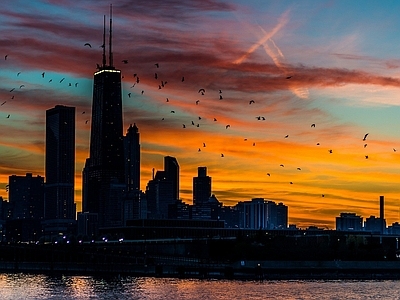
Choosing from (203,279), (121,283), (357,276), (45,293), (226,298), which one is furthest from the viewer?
(357,276)

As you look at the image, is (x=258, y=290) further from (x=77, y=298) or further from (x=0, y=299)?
(x=0, y=299)

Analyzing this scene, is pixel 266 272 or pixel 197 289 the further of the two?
pixel 266 272

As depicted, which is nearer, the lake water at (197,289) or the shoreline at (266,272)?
the lake water at (197,289)

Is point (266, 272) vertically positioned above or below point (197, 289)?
below

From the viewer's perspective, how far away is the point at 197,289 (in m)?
140

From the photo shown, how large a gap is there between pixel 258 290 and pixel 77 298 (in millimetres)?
28150

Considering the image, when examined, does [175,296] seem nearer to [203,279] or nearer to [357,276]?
[203,279]

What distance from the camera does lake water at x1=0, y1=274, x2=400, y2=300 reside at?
5059 inches

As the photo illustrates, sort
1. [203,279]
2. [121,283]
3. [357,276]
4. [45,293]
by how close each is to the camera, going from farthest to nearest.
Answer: [357,276] → [203,279] → [121,283] → [45,293]

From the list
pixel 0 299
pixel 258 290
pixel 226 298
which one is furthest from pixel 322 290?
pixel 0 299

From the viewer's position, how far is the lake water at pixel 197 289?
12850 cm

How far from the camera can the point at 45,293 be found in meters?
135

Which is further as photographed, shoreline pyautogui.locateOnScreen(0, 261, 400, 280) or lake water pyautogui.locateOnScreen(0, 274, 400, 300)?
shoreline pyautogui.locateOnScreen(0, 261, 400, 280)

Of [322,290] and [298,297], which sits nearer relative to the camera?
[298,297]
